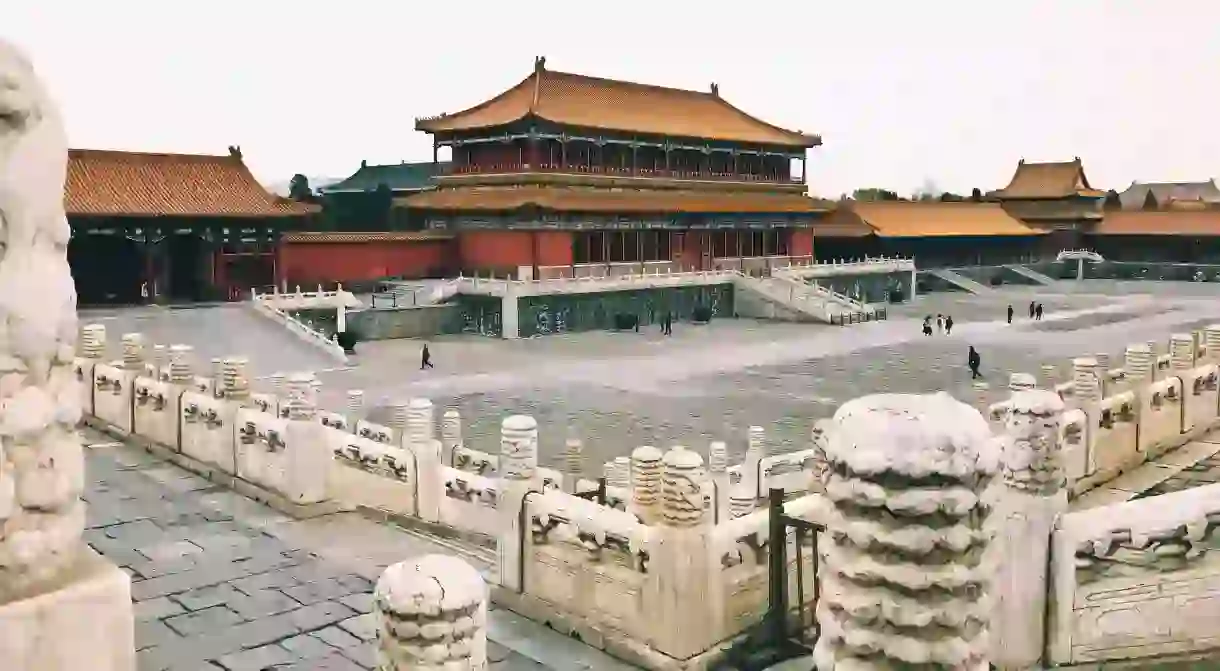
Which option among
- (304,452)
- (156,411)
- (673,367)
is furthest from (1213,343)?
(673,367)

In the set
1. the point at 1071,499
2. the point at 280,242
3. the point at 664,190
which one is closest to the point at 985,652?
the point at 1071,499

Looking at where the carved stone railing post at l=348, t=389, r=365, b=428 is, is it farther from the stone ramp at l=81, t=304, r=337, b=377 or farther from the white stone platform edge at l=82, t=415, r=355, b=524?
the stone ramp at l=81, t=304, r=337, b=377

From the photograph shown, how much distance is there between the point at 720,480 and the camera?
11.4m

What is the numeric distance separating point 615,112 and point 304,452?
37.8 meters

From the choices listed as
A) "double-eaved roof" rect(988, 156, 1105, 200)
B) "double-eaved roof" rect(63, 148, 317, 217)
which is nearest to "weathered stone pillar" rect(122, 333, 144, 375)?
"double-eaved roof" rect(63, 148, 317, 217)

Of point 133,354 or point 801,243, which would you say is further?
point 801,243

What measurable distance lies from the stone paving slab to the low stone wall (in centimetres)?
2308

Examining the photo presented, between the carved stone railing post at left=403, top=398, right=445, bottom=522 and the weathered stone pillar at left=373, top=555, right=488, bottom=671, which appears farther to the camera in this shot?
the carved stone railing post at left=403, top=398, right=445, bottom=522

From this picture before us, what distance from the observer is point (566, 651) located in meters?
7.07

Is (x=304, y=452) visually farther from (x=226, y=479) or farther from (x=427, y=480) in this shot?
(x=226, y=479)

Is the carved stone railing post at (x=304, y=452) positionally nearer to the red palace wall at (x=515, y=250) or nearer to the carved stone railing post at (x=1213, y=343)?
the carved stone railing post at (x=1213, y=343)

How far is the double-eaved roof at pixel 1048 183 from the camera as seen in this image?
71694mm

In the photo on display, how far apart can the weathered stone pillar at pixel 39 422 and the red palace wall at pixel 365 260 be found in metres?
34.9

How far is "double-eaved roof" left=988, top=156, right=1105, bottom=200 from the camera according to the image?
235ft
